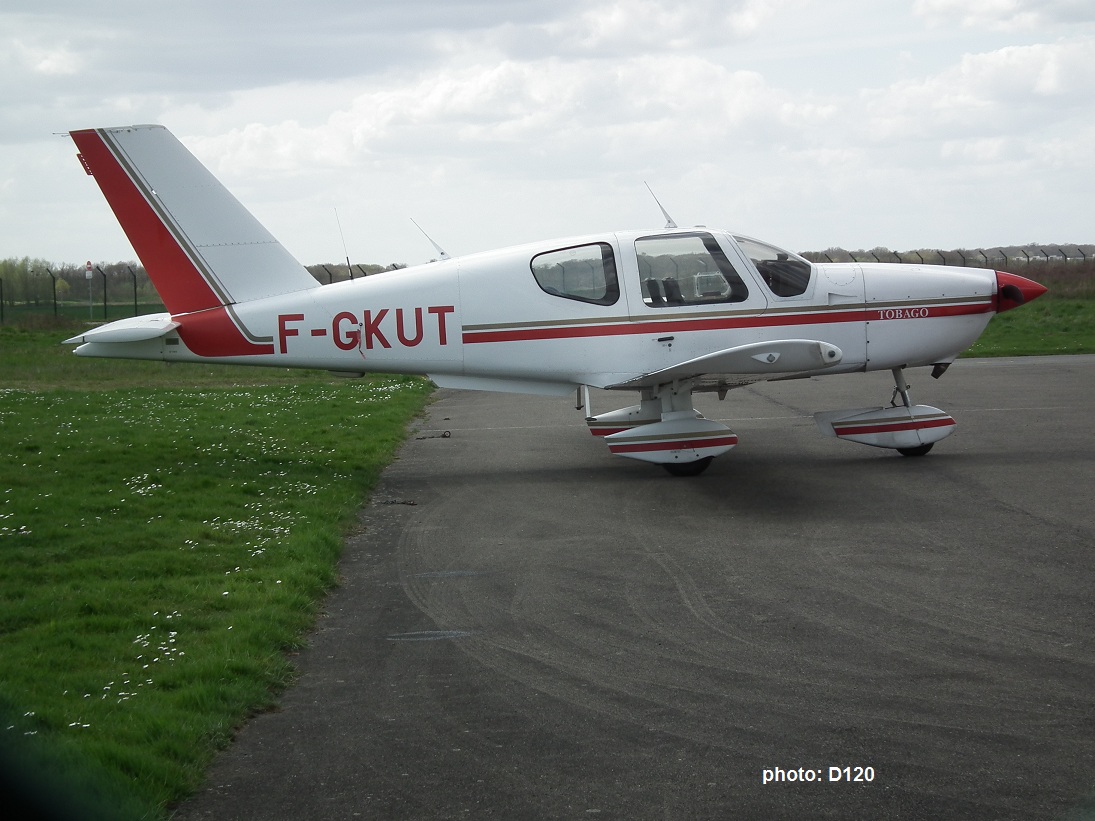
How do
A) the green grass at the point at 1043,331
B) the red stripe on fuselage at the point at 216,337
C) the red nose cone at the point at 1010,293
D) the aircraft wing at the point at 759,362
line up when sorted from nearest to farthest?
the aircraft wing at the point at 759,362
the red stripe on fuselage at the point at 216,337
the red nose cone at the point at 1010,293
the green grass at the point at 1043,331

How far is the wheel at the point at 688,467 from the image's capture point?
1096 centimetres

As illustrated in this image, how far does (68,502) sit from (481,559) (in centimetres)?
411

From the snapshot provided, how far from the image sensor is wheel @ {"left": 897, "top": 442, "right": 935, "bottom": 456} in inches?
454

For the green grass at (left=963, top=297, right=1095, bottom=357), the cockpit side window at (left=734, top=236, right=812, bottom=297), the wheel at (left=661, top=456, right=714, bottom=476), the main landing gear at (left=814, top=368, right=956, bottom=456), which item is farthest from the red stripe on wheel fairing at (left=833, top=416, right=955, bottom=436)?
the green grass at (left=963, top=297, right=1095, bottom=357)

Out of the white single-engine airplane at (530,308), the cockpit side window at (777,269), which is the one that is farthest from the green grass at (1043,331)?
the cockpit side window at (777,269)

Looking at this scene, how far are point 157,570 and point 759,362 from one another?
5.71 meters

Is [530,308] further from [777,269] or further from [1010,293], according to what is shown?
[1010,293]

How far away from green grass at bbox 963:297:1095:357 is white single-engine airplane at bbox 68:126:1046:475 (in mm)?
13301

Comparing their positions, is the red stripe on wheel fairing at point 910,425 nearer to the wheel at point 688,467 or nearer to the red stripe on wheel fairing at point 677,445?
the red stripe on wheel fairing at point 677,445

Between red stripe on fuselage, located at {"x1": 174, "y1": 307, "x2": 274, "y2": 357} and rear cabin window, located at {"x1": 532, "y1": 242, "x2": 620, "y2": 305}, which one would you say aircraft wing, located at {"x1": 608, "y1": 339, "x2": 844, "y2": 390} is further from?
red stripe on fuselage, located at {"x1": 174, "y1": 307, "x2": 274, "y2": 357}

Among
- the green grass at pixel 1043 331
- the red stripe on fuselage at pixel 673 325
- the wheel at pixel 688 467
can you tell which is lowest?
the wheel at pixel 688 467

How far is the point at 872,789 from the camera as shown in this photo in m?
4.00

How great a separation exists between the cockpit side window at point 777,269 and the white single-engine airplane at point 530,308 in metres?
0.01

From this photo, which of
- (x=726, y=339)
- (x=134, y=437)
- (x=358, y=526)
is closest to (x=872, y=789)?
(x=358, y=526)
